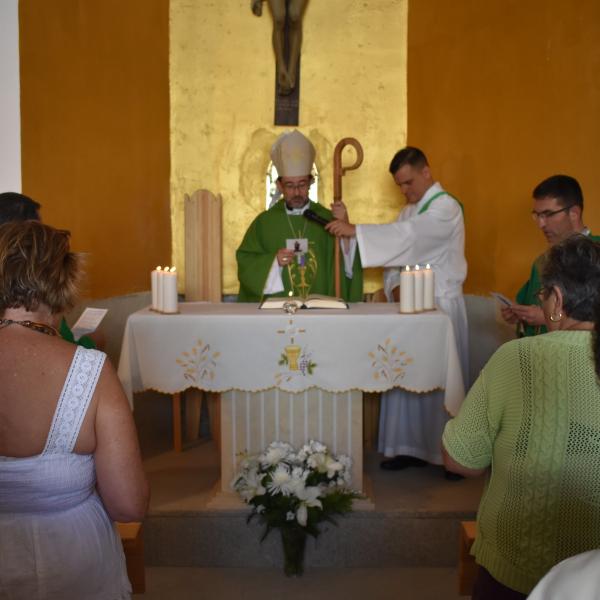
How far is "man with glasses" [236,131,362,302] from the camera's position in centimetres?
454

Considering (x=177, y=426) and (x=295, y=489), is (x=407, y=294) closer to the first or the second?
(x=295, y=489)

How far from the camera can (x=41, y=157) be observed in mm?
4672

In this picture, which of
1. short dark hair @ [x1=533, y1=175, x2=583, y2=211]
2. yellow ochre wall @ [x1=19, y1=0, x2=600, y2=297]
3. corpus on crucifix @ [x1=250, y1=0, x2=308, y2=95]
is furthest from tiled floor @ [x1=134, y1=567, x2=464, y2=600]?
corpus on crucifix @ [x1=250, y1=0, x2=308, y2=95]

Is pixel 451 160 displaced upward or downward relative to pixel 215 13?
downward

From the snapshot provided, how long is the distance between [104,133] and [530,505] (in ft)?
12.7

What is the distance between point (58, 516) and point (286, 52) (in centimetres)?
408

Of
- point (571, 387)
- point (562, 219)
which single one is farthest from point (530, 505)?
point (562, 219)

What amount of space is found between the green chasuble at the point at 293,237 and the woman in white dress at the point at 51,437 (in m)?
2.83

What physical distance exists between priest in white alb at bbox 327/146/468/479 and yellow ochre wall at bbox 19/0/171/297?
144cm

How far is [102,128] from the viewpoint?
16.3 ft

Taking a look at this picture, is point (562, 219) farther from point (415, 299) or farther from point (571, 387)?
point (571, 387)

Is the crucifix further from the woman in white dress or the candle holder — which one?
the woman in white dress

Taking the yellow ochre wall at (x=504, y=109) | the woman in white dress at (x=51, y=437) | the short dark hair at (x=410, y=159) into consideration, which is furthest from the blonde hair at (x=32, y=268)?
the yellow ochre wall at (x=504, y=109)

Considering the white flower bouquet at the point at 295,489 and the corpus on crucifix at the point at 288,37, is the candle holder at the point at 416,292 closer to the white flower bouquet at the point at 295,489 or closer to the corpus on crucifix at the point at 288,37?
the white flower bouquet at the point at 295,489
